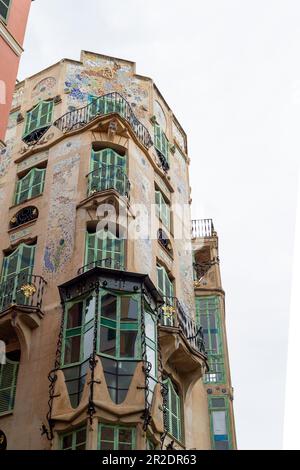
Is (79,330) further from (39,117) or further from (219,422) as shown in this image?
(39,117)

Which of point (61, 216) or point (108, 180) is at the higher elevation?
point (108, 180)

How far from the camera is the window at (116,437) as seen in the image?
16.6m

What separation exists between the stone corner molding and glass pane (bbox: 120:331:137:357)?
9.36 m

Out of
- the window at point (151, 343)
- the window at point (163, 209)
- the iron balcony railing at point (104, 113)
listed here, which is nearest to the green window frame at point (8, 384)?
the window at point (151, 343)

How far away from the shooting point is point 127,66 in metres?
31.0

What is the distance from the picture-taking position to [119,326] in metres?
18.8

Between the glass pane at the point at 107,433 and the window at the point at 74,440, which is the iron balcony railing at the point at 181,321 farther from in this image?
the window at the point at 74,440

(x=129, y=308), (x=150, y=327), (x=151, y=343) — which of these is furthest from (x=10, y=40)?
(x=151, y=343)

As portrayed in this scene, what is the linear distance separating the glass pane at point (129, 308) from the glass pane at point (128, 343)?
1.62 feet

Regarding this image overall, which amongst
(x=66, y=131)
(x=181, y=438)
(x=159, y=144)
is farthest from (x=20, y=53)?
(x=181, y=438)

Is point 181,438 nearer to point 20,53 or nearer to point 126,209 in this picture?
point 126,209

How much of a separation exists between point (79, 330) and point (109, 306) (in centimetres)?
109

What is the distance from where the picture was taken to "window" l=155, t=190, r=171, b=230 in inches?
1023

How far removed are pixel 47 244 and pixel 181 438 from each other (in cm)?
773
